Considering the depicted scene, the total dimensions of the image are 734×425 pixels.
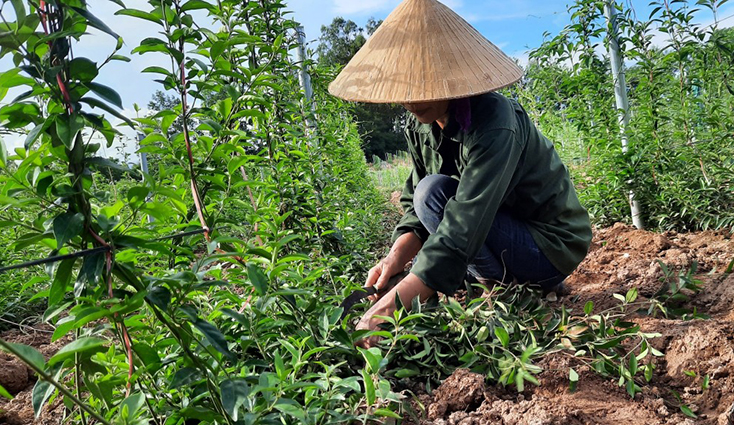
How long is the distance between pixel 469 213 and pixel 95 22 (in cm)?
135

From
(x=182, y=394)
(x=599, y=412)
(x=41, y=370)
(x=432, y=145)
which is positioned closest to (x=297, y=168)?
(x=432, y=145)

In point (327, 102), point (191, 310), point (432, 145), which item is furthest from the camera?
point (327, 102)

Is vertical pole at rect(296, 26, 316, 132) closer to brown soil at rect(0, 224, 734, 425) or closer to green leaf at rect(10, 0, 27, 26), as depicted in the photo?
brown soil at rect(0, 224, 734, 425)

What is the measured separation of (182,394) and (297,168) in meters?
1.53

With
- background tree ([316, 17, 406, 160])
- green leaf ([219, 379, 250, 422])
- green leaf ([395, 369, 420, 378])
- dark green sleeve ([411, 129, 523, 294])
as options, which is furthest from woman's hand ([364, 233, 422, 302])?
background tree ([316, 17, 406, 160])

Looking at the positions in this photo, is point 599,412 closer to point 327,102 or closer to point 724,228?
point 724,228

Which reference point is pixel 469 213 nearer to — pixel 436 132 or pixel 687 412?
pixel 436 132

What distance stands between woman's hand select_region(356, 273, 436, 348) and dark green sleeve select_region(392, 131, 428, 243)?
1.88 feet

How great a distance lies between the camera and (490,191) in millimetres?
1963

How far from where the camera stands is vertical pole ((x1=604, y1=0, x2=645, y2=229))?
3797 millimetres

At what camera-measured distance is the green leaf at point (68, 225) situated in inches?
34.7

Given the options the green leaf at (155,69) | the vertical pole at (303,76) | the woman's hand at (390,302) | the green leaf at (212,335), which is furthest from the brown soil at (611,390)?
the vertical pole at (303,76)

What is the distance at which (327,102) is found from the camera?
470 centimetres

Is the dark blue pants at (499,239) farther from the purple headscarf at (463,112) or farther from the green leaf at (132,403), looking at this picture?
the green leaf at (132,403)
